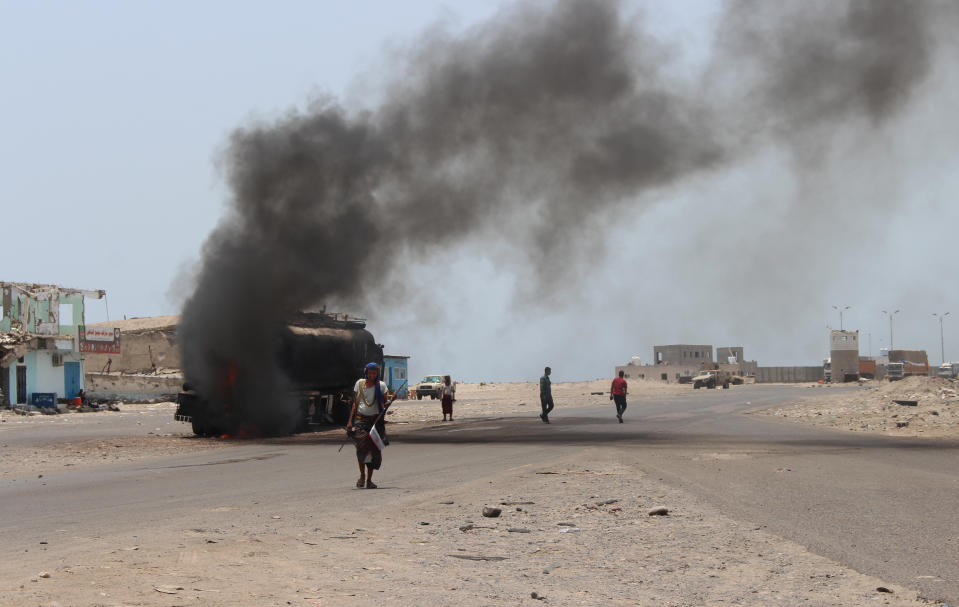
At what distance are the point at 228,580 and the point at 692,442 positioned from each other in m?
15.4

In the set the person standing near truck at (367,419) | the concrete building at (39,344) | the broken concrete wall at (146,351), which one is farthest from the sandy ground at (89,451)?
the broken concrete wall at (146,351)

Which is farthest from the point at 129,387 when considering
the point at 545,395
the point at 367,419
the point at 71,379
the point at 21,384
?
the point at 367,419

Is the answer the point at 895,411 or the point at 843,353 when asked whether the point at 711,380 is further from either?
the point at 895,411

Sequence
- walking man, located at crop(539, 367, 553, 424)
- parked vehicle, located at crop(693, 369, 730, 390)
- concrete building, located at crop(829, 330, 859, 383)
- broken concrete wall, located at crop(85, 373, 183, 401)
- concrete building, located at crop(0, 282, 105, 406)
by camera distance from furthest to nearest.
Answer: concrete building, located at crop(829, 330, 859, 383) < parked vehicle, located at crop(693, 369, 730, 390) < broken concrete wall, located at crop(85, 373, 183, 401) < concrete building, located at crop(0, 282, 105, 406) < walking man, located at crop(539, 367, 553, 424)

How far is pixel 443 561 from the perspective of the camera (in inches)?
286

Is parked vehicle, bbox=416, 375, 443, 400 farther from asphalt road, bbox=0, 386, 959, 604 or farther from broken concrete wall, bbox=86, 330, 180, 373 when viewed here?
asphalt road, bbox=0, 386, 959, 604

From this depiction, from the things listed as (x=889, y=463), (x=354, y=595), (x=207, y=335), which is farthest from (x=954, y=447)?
(x=207, y=335)

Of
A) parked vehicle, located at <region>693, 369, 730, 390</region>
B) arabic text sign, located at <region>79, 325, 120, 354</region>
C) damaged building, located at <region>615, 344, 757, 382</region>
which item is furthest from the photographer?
damaged building, located at <region>615, 344, 757, 382</region>

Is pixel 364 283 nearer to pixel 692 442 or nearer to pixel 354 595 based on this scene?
pixel 692 442

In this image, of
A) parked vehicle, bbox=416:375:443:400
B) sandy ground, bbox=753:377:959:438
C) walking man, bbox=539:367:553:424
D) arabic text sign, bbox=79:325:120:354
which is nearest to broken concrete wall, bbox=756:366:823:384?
parked vehicle, bbox=416:375:443:400

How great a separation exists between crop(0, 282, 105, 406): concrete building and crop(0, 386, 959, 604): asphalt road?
27.3 meters

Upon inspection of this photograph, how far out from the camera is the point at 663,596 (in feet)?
20.1

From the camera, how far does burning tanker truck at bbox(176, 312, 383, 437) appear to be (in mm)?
24875

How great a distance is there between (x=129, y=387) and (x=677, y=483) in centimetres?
5022
